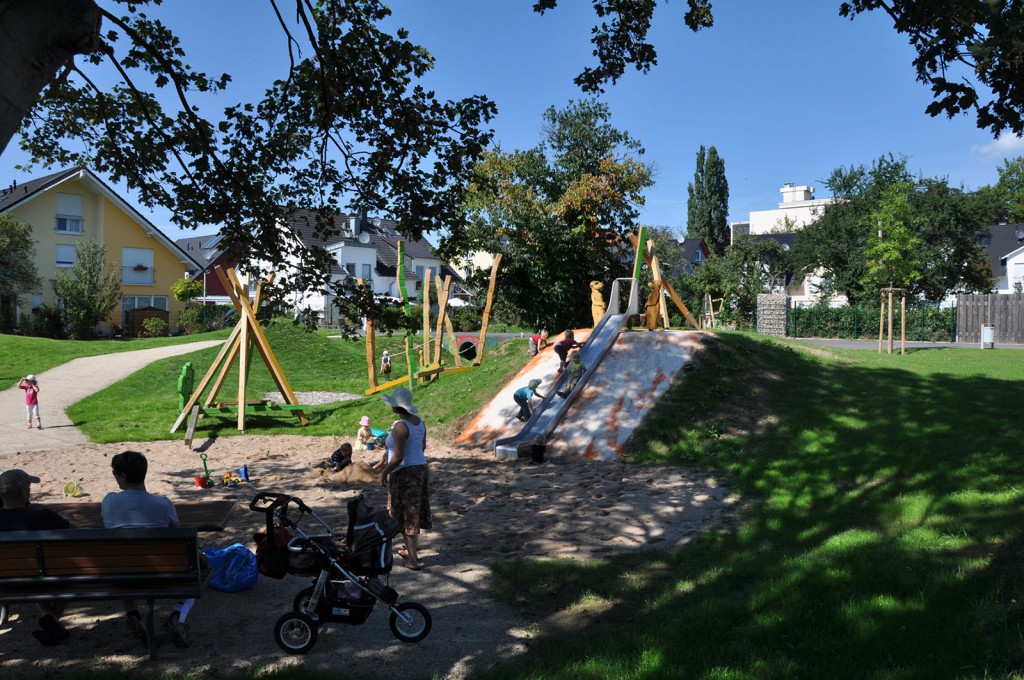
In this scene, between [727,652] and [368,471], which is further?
[368,471]

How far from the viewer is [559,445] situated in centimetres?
1222

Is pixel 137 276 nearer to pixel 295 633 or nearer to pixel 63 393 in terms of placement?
pixel 63 393

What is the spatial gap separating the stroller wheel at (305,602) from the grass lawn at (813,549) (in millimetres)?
1282

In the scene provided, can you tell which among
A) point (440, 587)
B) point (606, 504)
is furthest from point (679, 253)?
point (440, 587)

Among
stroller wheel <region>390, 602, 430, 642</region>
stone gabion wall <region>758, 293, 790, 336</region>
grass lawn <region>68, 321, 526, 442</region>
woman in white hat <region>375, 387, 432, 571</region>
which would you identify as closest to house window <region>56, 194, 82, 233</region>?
grass lawn <region>68, 321, 526, 442</region>

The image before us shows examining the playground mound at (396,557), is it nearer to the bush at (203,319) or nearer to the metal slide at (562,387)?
the metal slide at (562,387)

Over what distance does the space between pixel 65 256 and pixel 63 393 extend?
27.7 metres

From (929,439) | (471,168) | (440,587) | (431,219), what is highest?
(471,168)

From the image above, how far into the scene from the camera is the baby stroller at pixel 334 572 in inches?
198

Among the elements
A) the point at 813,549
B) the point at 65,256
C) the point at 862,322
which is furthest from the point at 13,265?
the point at 862,322

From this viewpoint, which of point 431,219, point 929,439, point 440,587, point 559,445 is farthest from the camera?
point 559,445

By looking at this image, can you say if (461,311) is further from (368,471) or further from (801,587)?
(801,587)

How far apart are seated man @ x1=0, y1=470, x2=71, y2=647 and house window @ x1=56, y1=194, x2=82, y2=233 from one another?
4408cm

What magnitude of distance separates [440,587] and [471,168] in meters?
4.81
